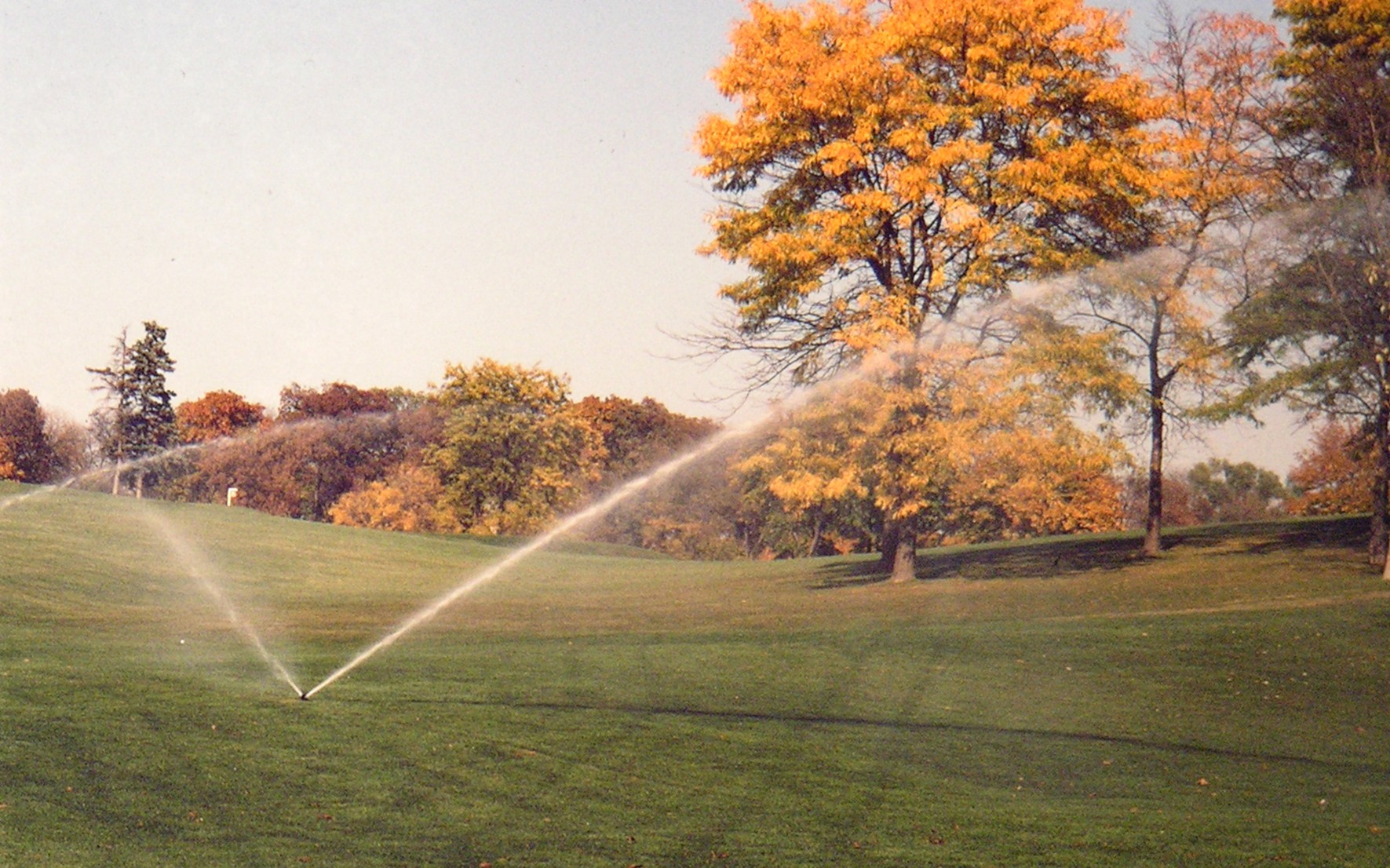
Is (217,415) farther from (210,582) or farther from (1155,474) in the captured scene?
(1155,474)

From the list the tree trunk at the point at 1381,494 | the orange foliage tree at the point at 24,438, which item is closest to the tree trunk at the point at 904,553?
the tree trunk at the point at 1381,494

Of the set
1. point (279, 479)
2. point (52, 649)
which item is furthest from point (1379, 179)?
point (279, 479)

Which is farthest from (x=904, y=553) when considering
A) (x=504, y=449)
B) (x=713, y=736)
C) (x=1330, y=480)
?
(x=1330, y=480)

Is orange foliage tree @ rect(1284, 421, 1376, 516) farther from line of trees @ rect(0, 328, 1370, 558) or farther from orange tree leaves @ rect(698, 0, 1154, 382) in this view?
orange tree leaves @ rect(698, 0, 1154, 382)

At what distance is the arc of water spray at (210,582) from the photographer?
1555 cm

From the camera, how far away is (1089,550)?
40.0 m

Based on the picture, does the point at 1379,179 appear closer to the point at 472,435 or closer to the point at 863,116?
the point at 863,116

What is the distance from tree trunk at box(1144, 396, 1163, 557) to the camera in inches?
1361

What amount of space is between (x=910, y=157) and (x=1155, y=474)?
11.6 meters

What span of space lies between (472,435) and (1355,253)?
171 ft

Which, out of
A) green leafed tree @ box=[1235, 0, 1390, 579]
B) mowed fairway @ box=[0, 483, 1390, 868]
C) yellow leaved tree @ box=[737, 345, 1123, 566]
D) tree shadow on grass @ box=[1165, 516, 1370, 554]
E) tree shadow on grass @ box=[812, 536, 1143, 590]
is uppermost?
green leafed tree @ box=[1235, 0, 1390, 579]

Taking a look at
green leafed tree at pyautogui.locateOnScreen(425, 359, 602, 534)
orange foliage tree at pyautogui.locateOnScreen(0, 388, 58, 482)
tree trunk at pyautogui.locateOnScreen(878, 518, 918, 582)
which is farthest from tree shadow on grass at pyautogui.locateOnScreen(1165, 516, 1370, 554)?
orange foliage tree at pyautogui.locateOnScreen(0, 388, 58, 482)

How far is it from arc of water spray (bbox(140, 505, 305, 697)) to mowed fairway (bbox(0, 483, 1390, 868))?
256 millimetres

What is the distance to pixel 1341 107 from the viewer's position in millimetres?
27266
